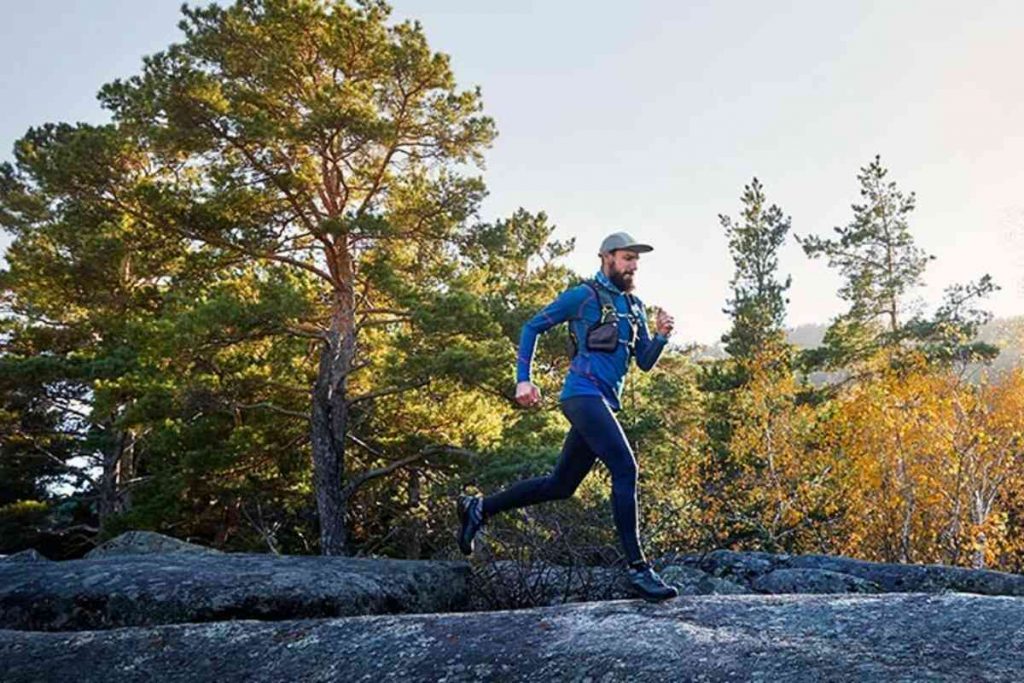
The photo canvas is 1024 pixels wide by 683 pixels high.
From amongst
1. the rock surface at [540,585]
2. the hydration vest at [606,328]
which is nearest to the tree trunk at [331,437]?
the rock surface at [540,585]

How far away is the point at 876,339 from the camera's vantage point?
103 feet

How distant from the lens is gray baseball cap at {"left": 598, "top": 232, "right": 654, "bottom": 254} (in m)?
4.76

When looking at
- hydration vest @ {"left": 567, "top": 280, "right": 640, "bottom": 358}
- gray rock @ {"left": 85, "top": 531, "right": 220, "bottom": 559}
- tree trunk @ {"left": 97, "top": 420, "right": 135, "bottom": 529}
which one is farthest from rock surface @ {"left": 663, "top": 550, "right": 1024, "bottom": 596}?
tree trunk @ {"left": 97, "top": 420, "right": 135, "bottom": 529}

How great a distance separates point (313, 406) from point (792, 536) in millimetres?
13911

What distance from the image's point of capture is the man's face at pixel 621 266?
4812mm

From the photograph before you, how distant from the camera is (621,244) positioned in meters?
4.79

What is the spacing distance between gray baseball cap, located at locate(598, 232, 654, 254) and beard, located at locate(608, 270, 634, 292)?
139mm

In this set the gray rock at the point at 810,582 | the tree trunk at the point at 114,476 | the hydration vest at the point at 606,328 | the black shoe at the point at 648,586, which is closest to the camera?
the black shoe at the point at 648,586

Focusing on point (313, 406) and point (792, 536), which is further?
point (792, 536)

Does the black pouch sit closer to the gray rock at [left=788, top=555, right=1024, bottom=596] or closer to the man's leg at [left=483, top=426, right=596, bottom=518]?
the man's leg at [left=483, top=426, right=596, bottom=518]

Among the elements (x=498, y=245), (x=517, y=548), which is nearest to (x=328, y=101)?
(x=498, y=245)

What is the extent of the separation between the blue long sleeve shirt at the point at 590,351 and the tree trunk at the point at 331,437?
1157 cm

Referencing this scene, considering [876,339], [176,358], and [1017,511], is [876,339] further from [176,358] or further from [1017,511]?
[176,358]

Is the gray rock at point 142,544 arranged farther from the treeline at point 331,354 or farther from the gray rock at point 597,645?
the gray rock at point 597,645
